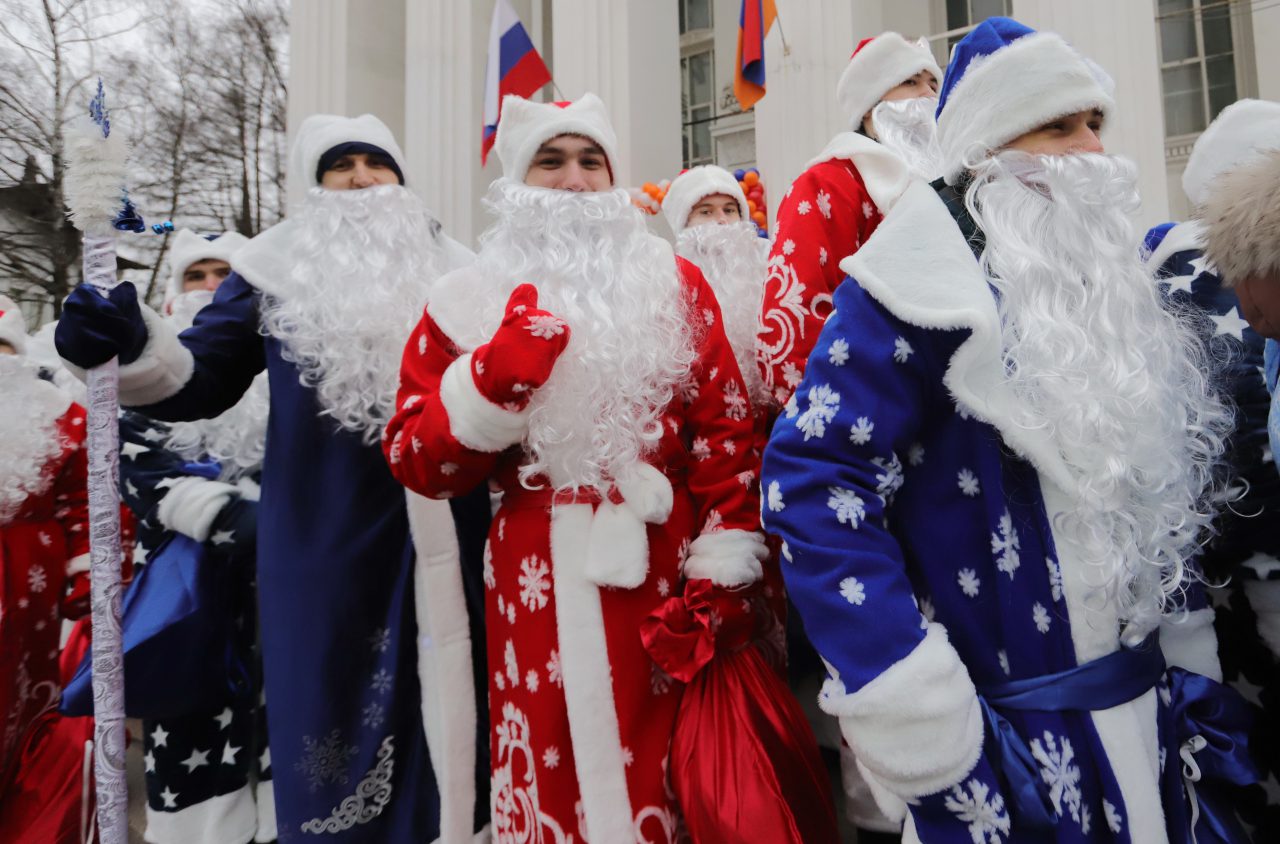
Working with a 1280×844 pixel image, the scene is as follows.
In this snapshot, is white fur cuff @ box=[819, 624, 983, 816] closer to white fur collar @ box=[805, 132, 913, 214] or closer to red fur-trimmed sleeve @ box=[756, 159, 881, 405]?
red fur-trimmed sleeve @ box=[756, 159, 881, 405]

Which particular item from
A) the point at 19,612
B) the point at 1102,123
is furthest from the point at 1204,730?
the point at 19,612

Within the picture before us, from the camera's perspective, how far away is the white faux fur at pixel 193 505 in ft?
8.59

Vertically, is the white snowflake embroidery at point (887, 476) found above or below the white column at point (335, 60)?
below

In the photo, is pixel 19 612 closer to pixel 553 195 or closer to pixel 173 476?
pixel 173 476

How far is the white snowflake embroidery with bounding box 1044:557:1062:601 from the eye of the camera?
125cm

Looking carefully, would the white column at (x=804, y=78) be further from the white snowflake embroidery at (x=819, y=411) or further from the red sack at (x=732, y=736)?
the white snowflake embroidery at (x=819, y=411)

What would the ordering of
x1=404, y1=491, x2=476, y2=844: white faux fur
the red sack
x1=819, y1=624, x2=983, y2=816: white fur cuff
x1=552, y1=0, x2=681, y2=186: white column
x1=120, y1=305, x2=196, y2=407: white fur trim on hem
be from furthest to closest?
1. x1=552, y1=0, x2=681, y2=186: white column
2. x1=120, y1=305, x2=196, y2=407: white fur trim on hem
3. x1=404, y1=491, x2=476, y2=844: white faux fur
4. the red sack
5. x1=819, y1=624, x2=983, y2=816: white fur cuff

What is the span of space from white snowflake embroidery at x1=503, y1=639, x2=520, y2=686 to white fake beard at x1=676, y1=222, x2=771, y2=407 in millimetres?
1756

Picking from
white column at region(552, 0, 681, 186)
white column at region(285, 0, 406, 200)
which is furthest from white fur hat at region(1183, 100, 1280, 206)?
white column at region(285, 0, 406, 200)

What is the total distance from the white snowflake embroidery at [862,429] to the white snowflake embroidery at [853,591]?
228 mm

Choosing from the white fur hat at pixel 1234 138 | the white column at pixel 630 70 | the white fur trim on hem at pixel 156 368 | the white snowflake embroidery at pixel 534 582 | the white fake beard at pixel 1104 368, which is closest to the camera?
the white fake beard at pixel 1104 368

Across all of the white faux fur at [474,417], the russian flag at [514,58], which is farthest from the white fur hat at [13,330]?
the russian flag at [514,58]

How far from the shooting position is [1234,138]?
6.46 feet

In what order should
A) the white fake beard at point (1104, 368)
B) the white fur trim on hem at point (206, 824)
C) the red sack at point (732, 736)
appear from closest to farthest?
the white fake beard at point (1104, 368) → the red sack at point (732, 736) → the white fur trim on hem at point (206, 824)
